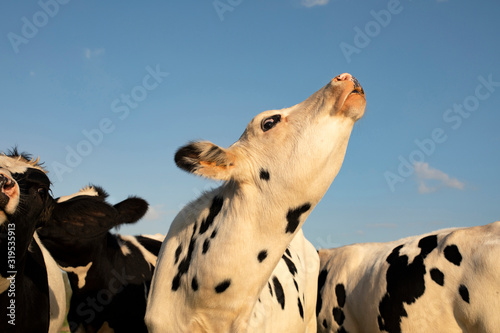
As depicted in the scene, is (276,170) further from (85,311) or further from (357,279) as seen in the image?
(357,279)

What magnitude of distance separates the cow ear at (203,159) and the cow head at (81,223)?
5.82 ft

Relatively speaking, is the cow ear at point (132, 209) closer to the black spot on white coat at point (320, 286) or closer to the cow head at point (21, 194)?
the cow head at point (21, 194)

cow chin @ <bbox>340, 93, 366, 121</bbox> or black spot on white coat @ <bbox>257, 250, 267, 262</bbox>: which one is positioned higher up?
cow chin @ <bbox>340, 93, 366, 121</bbox>

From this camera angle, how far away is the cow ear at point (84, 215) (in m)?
4.73

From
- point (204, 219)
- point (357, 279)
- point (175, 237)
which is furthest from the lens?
point (357, 279)

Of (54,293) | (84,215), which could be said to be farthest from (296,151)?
(54,293)

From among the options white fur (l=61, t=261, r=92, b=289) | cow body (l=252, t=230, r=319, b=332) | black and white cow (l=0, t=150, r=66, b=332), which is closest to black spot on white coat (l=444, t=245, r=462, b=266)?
cow body (l=252, t=230, r=319, b=332)

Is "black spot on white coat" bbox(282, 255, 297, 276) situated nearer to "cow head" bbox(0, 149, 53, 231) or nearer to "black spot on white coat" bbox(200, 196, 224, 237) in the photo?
"black spot on white coat" bbox(200, 196, 224, 237)

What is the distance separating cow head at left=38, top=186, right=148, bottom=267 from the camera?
15.6 feet

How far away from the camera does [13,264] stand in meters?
3.78

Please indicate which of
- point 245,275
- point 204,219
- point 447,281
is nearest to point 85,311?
point 204,219

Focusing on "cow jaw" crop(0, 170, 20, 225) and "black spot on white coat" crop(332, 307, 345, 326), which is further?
"black spot on white coat" crop(332, 307, 345, 326)

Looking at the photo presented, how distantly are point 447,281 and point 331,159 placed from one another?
405cm

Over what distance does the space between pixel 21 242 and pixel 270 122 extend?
7.72ft
